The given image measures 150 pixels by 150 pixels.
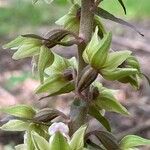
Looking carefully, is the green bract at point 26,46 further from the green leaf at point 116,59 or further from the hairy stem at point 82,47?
the green leaf at point 116,59

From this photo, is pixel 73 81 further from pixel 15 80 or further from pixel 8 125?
pixel 15 80

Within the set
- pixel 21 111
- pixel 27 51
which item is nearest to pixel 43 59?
pixel 27 51

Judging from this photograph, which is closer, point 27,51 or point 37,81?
point 27,51

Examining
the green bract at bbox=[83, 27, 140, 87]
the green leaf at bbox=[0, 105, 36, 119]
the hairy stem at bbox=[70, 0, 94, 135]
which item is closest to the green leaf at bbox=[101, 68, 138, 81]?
the green bract at bbox=[83, 27, 140, 87]

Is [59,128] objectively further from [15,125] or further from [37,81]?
[37,81]

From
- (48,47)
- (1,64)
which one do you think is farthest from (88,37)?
(1,64)
